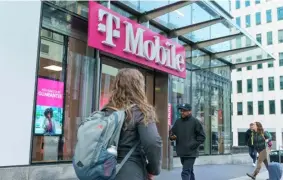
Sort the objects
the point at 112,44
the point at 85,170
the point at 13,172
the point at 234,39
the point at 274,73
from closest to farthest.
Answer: the point at 85,170, the point at 13,172, the point at 112,44, the point at 234,39, the point at 274,73

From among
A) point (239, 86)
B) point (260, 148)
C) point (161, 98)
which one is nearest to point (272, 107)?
point (239, 86)

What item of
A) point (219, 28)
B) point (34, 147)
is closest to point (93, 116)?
point (34, 147)

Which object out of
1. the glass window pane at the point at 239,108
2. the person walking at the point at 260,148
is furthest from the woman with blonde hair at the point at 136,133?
the glass window pane at the point at 239,108

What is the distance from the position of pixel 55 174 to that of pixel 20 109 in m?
1.80

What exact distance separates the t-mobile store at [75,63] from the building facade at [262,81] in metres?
37.3

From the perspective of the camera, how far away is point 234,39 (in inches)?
549

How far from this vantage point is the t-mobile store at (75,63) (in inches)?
290

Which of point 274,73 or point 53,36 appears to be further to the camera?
point 274,73

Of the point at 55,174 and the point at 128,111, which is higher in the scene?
the point at 128,111

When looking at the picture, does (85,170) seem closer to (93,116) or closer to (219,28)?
(93,116)

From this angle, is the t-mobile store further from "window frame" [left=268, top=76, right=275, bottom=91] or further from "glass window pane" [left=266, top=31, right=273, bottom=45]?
"glass window pane" [left=266, top=31, right=273, bottom=45]

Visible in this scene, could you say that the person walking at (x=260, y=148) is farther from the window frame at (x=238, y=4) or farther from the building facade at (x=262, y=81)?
the window frame at (x=238, y=4)

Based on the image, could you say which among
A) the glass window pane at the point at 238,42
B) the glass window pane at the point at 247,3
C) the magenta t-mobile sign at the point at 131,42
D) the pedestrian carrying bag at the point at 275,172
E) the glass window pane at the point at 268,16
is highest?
the glass window pane at the point at 247,3

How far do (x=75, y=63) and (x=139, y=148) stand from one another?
703 cm
